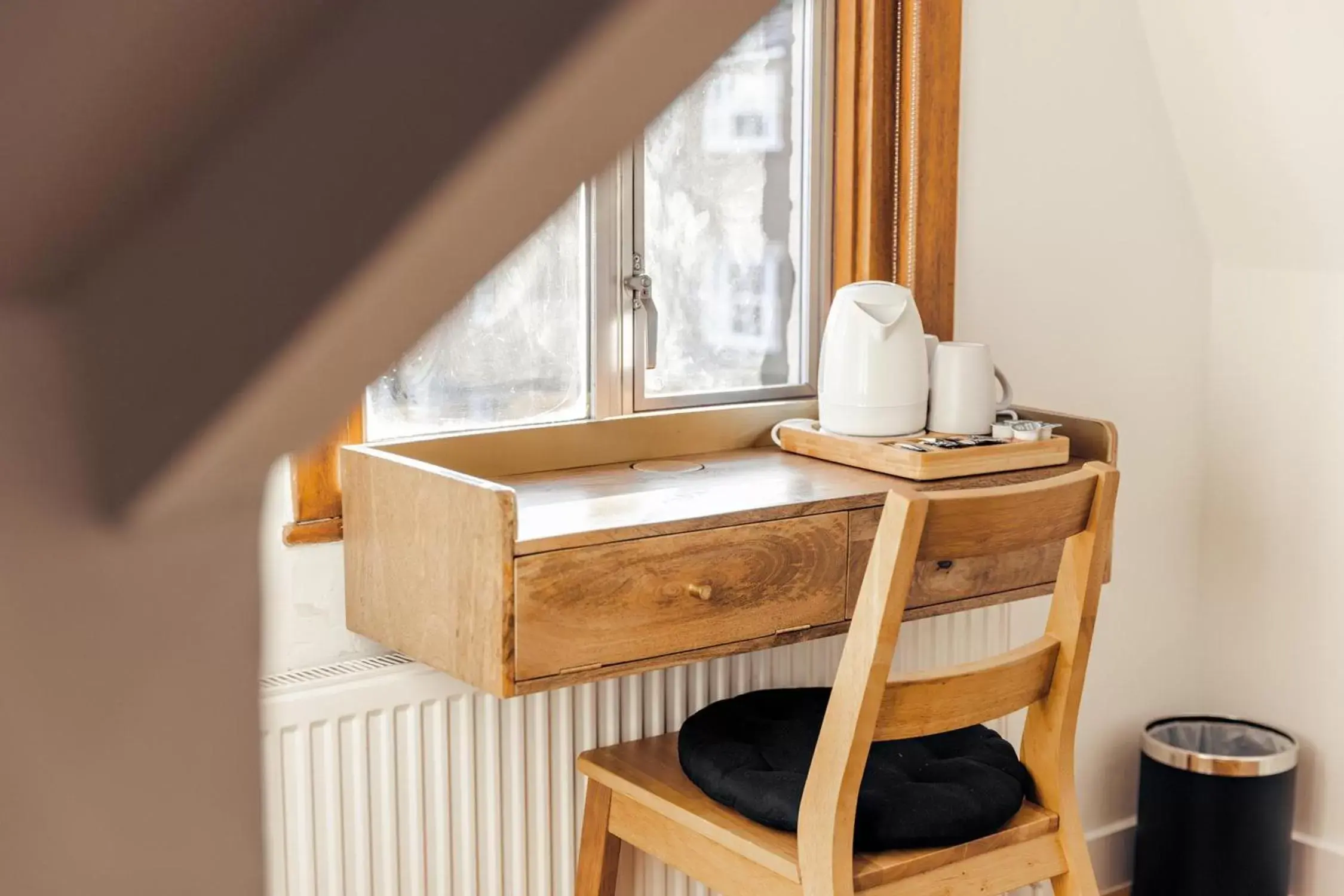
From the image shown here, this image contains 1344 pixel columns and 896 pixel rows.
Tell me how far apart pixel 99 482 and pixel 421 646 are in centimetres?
159

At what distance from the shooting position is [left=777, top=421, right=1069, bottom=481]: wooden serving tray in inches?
73.9

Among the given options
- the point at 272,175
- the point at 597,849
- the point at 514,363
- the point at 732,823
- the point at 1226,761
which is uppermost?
the point at 272,175

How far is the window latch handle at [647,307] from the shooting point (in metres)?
2.10

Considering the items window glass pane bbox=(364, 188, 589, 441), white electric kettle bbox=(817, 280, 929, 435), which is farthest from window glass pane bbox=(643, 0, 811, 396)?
white electric kettle bbox=(817, 280, 929, 435)

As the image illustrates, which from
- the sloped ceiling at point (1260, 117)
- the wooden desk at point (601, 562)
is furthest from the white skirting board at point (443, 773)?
the sloped ceiling at point (1260, 117)

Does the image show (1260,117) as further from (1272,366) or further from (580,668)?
(580,668)

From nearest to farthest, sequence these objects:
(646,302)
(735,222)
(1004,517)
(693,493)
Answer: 1. (1004,517)
2. (693,493)
3. (646,302)
4. (735,222)

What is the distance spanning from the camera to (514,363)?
203 centimetres

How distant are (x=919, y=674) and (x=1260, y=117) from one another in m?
1.49

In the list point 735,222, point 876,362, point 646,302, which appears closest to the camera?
point 876,362

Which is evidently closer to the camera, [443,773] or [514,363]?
[443,773]

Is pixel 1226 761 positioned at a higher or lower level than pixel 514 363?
lower

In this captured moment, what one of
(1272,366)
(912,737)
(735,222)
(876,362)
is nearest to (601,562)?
(912,737)

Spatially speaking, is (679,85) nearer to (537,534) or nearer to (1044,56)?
(537,534)
